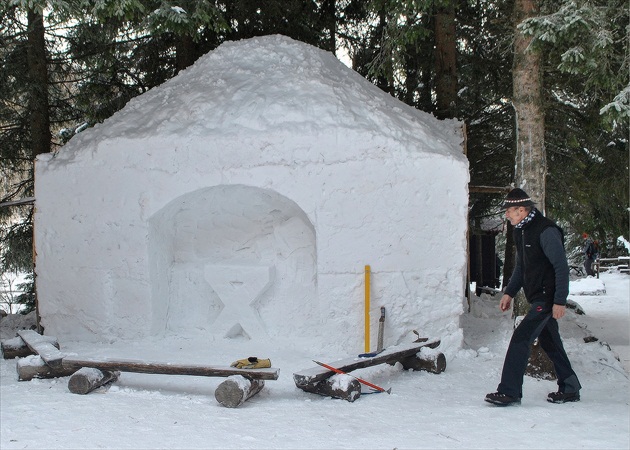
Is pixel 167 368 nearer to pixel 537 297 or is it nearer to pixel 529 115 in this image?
pixel 537 297

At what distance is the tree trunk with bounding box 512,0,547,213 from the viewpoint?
7.64 metres

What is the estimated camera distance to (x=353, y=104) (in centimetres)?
735

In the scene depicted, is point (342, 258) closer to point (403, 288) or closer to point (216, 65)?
point (403, 288)

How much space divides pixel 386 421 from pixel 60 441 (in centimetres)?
224

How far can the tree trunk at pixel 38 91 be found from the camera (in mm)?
10633

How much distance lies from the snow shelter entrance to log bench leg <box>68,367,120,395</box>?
6.52ft

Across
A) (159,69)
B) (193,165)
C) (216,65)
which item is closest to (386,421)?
(193,165)

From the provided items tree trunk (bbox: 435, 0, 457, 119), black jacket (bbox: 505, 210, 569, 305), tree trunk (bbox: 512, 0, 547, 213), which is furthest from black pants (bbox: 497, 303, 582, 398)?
tree trunk (bbox: 435, 0, 457, 119)

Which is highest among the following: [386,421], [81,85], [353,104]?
[81,85]

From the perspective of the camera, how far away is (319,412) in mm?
4973

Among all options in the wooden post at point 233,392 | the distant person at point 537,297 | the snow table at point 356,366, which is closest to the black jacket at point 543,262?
the distant person at point 537,297

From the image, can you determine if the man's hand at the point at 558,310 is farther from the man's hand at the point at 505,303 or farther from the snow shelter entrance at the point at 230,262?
the snow shelter entrance at the point at 230,262

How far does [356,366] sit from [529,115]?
→ 13.0 feet

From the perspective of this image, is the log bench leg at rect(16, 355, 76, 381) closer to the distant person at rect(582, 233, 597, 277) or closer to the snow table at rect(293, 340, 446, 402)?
the snow table at rect(293, 340, 446, 402)
